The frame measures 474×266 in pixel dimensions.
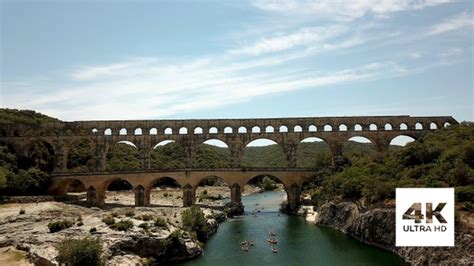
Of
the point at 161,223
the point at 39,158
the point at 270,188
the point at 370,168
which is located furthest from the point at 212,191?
the point at 161,223

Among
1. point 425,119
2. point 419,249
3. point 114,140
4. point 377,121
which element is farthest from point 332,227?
point 114,140

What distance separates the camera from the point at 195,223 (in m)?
39.9

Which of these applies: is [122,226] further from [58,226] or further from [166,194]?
[166,194]

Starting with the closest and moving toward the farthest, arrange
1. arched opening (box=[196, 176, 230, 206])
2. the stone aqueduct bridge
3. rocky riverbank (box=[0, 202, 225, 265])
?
rocky riverbank (box=[0, 202, 225, 265]) → the stone aqueduct bridge → arched opening (box=[196, 176, 230, 206])

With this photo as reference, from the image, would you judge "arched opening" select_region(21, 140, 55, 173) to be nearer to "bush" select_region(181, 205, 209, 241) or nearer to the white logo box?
"bush" select_region(181, 205, 209, 241)

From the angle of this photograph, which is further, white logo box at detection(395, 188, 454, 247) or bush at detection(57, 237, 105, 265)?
white logo box at detection(395, 188, 454, 247)

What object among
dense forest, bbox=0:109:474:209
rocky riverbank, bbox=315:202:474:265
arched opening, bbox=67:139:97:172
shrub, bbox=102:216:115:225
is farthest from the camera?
arched opening, bbox=67:139:97:172

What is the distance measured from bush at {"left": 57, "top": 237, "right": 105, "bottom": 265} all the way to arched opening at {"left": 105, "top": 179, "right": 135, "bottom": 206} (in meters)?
35.0

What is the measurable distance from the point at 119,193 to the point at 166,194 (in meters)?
7.72

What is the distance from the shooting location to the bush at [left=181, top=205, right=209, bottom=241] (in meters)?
39.4

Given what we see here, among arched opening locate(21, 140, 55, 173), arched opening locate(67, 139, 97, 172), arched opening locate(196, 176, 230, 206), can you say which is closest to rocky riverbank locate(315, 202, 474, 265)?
arched opening locate(196, 176, 230, 206)

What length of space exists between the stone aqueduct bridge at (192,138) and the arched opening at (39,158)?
696 millimetres

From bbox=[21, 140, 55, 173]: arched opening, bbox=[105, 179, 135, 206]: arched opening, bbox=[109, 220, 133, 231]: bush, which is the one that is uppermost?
bbox=[21, 140, 55, 173]: arched opening

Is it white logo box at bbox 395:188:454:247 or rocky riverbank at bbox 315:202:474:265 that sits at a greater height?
white logo box at bbox 395:188:454:247
